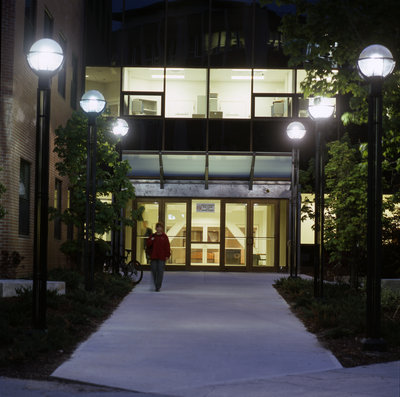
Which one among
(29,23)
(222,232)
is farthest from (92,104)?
(222,232)

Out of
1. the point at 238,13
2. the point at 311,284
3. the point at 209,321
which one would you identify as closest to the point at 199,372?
the point at 209,321

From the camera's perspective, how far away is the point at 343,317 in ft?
40.3

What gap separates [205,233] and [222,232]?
2.21 ft

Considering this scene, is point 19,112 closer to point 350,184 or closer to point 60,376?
point 350,184

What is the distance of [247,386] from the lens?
25.9 ft

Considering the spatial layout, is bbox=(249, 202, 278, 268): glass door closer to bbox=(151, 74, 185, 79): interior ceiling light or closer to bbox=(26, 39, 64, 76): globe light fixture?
bbox=(151, 74, 185, 79): interior ceiling light

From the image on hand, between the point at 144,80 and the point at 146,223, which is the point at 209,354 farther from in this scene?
the point at 144,80

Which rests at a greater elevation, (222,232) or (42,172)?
(42,172)

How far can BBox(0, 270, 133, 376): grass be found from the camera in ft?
29.2

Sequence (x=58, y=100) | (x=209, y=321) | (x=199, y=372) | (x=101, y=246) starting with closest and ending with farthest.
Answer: (x=199, y=372) < (x=209, y=321) < (x=101, y=246) < (x=58, y=100)

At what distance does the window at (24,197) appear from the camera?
63.1 ft

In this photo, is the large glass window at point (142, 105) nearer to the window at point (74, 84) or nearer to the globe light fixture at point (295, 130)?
the window at point (74, 84)

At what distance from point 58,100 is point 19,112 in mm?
4799

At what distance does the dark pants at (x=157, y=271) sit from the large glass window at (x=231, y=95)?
10.3 metres
